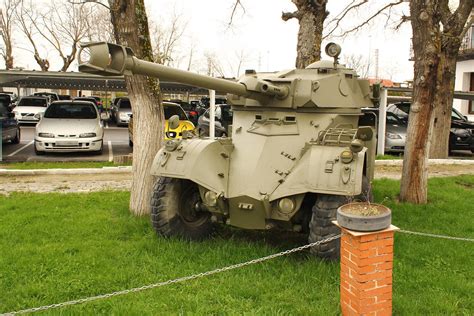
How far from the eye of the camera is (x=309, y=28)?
10273 mm

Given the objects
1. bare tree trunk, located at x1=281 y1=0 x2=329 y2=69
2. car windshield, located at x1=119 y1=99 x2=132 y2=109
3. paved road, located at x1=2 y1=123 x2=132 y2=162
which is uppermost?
bare tree trunk, located at x1=281 y1=0 x2=329 y2=69

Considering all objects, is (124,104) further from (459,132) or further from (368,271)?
(368,271)

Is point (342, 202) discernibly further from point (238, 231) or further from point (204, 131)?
point (204, 131)

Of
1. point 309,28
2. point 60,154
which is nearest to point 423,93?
point 309,28

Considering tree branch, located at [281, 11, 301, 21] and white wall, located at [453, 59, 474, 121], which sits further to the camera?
white wall, located at [453, 59, 474, 121]

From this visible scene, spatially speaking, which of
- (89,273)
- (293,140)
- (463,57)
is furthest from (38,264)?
(463,57)

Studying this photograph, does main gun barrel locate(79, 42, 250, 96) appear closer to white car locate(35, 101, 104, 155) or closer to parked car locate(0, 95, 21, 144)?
white car locate(35, 101, 104, 155)

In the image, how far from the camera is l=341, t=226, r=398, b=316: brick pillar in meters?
4.00

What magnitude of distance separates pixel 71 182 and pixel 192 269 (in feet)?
19.6

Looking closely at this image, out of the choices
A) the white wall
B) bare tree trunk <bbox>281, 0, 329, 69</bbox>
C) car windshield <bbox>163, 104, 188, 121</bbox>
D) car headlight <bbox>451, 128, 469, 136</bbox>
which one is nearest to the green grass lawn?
bare tree trunk <bbox>281, 0, 329, 69</bbox>

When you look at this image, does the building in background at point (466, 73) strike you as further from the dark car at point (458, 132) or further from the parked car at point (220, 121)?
the parked car at point (220, 121)

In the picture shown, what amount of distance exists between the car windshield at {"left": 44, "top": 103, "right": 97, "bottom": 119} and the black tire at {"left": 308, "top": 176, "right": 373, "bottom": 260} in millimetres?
11267

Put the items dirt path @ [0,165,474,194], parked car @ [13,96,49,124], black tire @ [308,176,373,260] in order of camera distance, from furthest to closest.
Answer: parked car @ [13,96,49,124] → dirt path @ [0,165,474,194] → black tire @ [308,176,373,260]

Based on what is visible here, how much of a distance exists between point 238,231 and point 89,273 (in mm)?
2230
